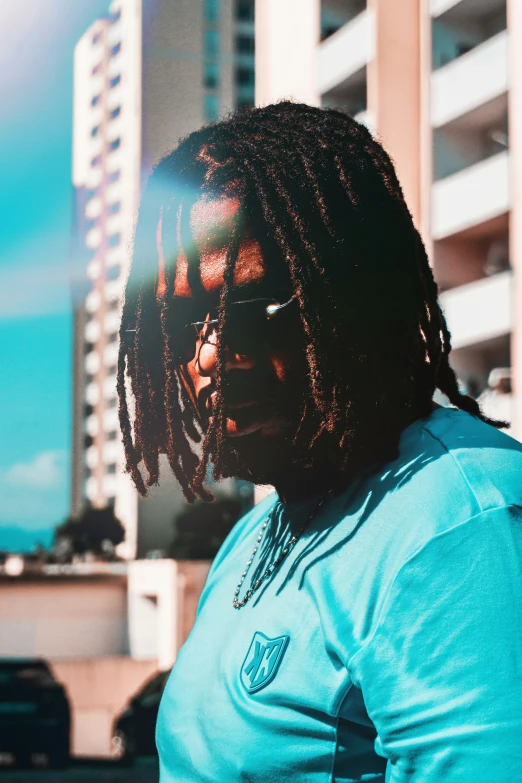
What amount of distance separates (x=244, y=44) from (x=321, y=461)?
69.3 m

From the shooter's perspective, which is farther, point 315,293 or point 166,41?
point 166,41

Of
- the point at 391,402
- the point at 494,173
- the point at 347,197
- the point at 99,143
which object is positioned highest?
the point at 99,143

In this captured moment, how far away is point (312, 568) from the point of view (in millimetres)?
1025

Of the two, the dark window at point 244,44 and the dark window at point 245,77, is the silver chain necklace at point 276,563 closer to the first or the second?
the dark window at point 244,44

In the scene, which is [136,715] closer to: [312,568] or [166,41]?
[166,41]

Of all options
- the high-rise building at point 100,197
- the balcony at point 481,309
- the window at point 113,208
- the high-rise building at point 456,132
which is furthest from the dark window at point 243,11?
the balcony at point 481,309

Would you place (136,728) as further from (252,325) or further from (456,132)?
(252,325)

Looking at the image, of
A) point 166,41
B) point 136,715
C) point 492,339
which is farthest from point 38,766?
point 166,41

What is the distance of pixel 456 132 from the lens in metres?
17.0

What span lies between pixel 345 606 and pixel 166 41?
1985cm

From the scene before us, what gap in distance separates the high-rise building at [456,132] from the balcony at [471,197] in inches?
0.7

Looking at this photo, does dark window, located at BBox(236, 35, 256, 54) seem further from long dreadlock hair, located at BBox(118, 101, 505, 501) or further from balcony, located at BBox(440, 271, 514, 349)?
long dreadlock hair, located at BBox(118, 101, 505, 501)

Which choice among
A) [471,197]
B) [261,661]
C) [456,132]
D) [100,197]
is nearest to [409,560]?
[261,661]

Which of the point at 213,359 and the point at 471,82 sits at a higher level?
the point at 471,82
